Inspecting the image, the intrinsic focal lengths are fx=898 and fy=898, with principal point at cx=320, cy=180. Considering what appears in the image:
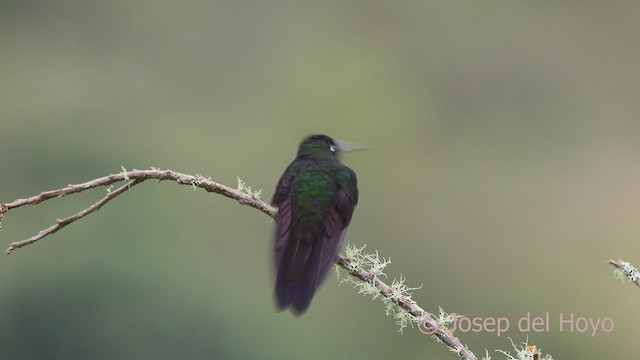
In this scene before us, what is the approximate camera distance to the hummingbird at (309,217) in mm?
1272

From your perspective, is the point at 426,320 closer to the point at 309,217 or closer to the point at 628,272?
the point at 628,272

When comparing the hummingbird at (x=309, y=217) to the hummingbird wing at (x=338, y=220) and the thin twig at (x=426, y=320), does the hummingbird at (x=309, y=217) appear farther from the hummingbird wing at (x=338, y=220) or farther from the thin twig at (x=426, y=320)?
the thin twig at (x=426, y=320)

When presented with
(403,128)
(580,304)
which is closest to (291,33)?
(403,128)

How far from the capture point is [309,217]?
167 cm

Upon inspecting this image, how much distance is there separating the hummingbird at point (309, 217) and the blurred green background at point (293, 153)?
21.2ft

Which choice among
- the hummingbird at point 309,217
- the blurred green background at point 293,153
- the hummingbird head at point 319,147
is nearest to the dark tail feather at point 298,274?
the hummingbird at point 309,217

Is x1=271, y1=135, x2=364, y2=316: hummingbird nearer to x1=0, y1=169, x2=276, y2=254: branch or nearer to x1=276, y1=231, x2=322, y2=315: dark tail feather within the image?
x1=276, y1=231, x2=322, y2=315: dark tail feather

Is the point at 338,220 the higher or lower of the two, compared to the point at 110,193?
higher

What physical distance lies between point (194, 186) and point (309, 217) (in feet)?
1.95

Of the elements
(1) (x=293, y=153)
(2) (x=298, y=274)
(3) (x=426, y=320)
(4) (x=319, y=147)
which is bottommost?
(3) (x=426, y=320)

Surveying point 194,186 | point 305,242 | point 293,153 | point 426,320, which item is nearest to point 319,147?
point 305,242

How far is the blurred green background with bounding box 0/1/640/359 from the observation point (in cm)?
966

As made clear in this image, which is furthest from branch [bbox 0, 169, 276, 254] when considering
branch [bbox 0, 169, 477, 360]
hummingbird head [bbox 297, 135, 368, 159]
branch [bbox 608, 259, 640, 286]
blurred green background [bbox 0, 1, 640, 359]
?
blurred green background [bbox 0, 1, 640, 359]

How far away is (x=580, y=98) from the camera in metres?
12.2
